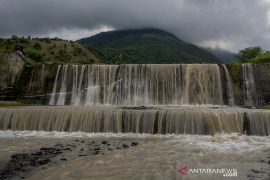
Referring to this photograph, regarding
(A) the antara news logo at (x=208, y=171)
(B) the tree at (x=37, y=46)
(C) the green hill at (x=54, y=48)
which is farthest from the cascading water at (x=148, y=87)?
(B) the tree at (x=37, y=46)

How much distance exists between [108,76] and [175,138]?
14335 mm

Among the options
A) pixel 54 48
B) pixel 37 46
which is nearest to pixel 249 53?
pixel 54 48

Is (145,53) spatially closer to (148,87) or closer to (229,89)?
(148,87)

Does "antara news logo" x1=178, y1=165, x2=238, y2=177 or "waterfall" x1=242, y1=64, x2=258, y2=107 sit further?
"waterfall" x1=242, y1=64, x2=258, y2=107

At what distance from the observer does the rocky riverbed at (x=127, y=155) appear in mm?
9367

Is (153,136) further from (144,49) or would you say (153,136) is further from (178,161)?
(144,49)

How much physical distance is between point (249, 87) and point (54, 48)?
4099 cm

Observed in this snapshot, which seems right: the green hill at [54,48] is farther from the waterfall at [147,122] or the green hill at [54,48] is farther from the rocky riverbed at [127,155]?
the rocky riverbed at [127,155]

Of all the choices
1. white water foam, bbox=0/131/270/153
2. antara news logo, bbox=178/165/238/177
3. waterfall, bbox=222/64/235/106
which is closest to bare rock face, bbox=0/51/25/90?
white water foam, bbox=0/131/270/153

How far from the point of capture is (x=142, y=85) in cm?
2811

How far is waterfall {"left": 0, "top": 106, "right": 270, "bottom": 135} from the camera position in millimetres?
16922

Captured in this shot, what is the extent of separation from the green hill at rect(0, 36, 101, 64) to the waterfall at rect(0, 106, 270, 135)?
34.4 meters

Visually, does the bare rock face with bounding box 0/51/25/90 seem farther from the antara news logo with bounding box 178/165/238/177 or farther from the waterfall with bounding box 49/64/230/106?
the antara news logo with bounding box 178/165/238/177

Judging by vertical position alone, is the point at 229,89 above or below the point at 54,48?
below
